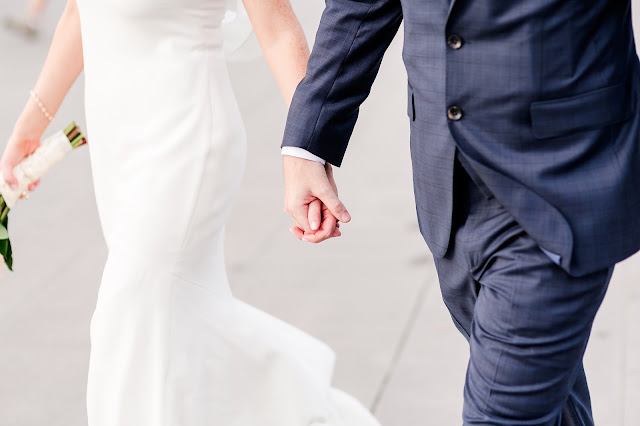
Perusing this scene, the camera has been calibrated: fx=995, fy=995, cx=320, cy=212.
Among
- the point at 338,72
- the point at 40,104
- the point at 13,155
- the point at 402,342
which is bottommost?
the point at 402,342

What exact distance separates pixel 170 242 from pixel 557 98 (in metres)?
1.17

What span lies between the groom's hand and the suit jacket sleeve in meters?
0.04

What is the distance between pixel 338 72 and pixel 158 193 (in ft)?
2.15

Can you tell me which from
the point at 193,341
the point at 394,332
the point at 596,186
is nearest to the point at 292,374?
the point at 193,341

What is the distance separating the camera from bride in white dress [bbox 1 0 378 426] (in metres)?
2.56

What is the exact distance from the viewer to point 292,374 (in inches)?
123

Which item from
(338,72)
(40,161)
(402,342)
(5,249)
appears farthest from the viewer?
(402,342)

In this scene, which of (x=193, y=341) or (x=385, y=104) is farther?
(x=385, y=104)

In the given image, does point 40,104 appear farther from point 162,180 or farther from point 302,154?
point 302,154

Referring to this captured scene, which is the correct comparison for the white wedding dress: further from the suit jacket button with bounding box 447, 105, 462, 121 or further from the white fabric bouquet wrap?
the suit jacket button with bounding box 447, 105, 462, 121

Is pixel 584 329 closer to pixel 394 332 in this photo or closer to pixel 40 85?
pixel 40 85

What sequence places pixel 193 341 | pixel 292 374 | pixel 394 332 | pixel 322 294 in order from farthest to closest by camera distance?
pixel 322 294 < pixel 394 332 < pixel 292 374 < pixel 193 341

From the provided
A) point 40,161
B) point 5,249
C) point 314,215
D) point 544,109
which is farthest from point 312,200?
point 5,249

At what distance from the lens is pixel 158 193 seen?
8.51ft
